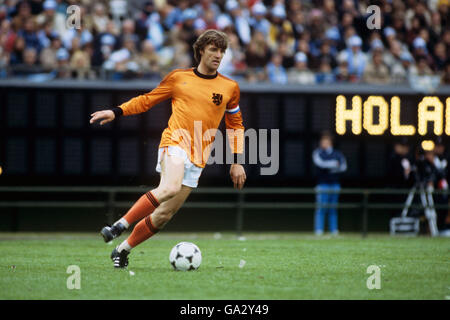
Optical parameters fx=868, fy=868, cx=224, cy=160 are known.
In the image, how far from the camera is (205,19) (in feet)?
62.0

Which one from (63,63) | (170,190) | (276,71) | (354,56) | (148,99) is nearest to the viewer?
(170,190)

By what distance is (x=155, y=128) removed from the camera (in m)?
17.4

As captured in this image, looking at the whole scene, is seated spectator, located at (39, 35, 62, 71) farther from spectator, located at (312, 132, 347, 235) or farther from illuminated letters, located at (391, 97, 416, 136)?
illuminated letters, located at (391, 97, 416, 136)

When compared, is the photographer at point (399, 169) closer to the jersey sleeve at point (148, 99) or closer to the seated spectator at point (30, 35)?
the seated spectator at point (30, 35)

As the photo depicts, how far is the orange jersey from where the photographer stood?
30.9 ft

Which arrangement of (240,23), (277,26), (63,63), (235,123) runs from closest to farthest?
(235,123) → (63,63) → (240,23) → (277,26)

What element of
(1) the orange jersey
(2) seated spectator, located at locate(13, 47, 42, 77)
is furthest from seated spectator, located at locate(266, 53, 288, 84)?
(1) the orange jersey

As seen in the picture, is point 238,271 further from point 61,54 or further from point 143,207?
point 61,54

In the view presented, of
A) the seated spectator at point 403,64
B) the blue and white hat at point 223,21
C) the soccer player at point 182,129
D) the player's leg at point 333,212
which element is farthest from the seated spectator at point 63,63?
the soccer player at point 182,129

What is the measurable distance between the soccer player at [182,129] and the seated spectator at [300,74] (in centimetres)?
832

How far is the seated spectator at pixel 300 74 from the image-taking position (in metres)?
17.8

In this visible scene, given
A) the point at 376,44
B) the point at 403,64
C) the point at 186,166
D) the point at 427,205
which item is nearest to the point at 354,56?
→ the point at 376,44

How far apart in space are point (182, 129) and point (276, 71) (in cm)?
885
